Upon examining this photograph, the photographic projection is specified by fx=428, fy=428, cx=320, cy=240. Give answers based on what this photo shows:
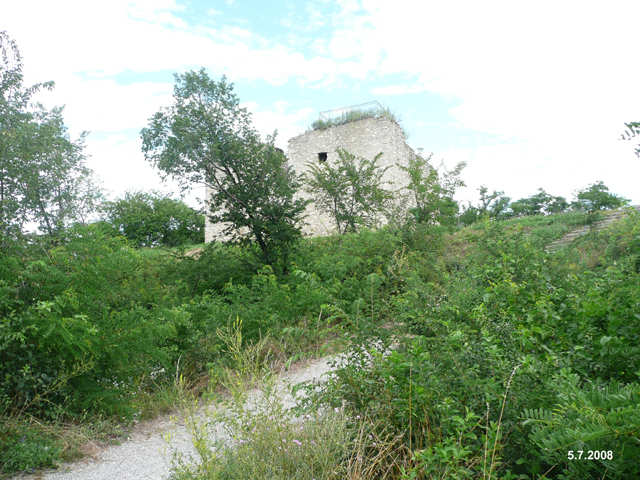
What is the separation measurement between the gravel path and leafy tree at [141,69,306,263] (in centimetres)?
564

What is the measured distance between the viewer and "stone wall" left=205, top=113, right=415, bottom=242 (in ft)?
65.8

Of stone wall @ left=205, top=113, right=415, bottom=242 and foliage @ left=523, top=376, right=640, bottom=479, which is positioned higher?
stone wall @ left=205, top=113, right=415, bottom=242

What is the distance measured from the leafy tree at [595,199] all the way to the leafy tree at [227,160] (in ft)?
33.1

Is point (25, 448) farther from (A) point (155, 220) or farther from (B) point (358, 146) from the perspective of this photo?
(A) point (155, 220)

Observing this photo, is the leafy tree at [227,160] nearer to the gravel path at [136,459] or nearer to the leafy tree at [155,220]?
the gravel path at [136,459]

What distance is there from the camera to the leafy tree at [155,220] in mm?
29391

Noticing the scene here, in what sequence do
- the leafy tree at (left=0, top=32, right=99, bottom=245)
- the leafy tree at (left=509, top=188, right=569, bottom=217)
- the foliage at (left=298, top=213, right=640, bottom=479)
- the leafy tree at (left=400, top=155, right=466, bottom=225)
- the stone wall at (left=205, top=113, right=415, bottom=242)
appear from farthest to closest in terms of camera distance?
the leafy tree at (left=509, top=188, right=569, bottom=217), the stone wall at (left=205, top=113, right=415, bottom=242), the leafy tree at (left=400, top=155, right=466, bottom=225), the leafy tree at (left=0, top=32, right=99, bottom=245), the foliage at (left=298, top=213, right=640, bottom=479)

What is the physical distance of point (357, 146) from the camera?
20891 millimetres

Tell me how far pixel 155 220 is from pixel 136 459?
29511 millimetres

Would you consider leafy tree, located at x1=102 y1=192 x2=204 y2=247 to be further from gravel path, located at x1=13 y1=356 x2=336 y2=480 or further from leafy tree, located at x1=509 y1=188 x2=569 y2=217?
gravel path, located at x1=13 y1=356 x2=336 y2=480

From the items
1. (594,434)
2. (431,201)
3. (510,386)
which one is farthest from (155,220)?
(594,434)

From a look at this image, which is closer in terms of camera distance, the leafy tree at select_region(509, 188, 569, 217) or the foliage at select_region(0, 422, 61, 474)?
the foliage at select_region(0, 422, 61, 474)

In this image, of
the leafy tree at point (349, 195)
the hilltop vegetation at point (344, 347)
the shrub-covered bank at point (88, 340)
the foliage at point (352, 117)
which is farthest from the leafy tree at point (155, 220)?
the shrub-covered bank at point (88, 340)

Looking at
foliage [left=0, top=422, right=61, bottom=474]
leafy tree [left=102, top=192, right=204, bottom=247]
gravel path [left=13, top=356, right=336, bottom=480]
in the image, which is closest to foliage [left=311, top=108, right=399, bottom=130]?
leafy tree [left=102, top=192, right=204, bottom=247]
